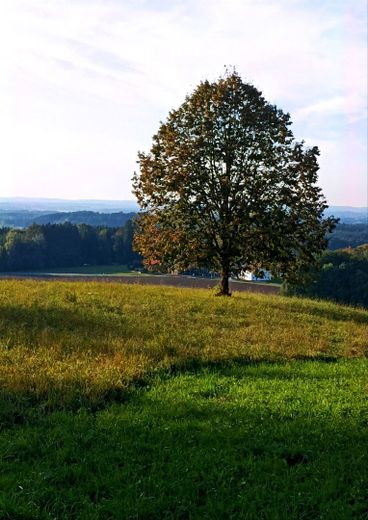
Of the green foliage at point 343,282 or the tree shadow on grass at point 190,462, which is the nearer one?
the tree shadow on grass at point 190,462

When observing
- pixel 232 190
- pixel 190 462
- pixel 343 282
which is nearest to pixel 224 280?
pixel 232 190

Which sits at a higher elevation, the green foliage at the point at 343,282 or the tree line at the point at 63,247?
the tree line at the point at 63,247

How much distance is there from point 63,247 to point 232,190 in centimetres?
11039

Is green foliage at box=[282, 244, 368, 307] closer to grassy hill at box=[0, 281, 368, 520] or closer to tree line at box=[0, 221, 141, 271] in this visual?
tree line at box=[0, 221, 141, 271]

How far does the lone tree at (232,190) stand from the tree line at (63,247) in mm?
95525

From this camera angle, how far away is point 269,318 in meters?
19.7

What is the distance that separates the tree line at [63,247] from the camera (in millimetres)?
119719

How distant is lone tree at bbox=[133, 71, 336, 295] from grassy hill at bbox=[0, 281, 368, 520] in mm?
9594

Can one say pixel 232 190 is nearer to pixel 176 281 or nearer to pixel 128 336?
pixel 128 336

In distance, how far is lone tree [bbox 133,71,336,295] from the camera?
987 inches

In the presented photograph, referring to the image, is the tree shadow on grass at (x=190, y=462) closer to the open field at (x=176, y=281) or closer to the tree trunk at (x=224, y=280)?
the tree trunk at (x=224, y=280)

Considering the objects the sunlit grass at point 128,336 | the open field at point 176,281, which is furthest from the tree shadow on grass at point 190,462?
the open field at point 176,281

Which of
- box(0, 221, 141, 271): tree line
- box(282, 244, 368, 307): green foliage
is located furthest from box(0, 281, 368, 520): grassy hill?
box(0, 221, 141, 271): tree line

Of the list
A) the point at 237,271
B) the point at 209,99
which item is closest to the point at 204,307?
the point at 237,271
